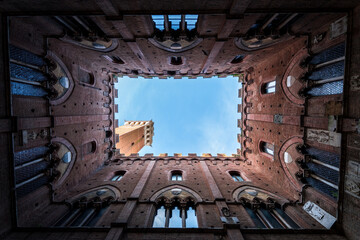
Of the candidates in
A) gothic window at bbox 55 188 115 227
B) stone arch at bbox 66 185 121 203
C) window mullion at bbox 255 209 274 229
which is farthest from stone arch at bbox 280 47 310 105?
gothic window at bbox 55 188 115 227

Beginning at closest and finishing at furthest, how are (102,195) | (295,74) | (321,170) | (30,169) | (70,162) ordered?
1. (30,169)
2. (321,170)
3. (295,74)
4. (102,195)
5. (70,162)

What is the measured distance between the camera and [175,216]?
32.5ft

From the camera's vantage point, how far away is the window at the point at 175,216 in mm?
9219

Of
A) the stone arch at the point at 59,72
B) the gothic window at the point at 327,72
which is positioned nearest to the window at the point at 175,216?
the stone arch at the point at 59,72

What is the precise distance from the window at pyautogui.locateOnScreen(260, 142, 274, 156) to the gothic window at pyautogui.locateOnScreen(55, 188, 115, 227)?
46.9 feet

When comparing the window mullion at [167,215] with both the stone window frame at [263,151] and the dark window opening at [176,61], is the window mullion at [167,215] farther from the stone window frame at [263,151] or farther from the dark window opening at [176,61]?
the dark window opening at [176,61]

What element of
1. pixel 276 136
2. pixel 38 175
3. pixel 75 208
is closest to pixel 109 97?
pixel 38 175

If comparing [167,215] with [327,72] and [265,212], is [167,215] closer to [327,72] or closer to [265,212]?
[265,212]

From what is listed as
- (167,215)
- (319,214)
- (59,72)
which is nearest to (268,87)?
(319,214)

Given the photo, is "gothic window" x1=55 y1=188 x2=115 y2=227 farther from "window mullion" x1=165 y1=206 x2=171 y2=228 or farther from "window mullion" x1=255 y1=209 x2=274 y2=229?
"window mullion" x1=255 y1=209 x2=274 y2=229

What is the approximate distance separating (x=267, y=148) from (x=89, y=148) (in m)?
17.9

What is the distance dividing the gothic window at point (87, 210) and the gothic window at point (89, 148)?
417 centimetres

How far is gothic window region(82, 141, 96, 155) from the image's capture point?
13850mm

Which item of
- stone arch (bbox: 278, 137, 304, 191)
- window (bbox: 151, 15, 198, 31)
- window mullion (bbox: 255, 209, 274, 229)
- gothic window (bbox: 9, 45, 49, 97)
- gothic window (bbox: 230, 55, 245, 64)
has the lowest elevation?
window mullion (bbox: 255, 209, 274, 229)
